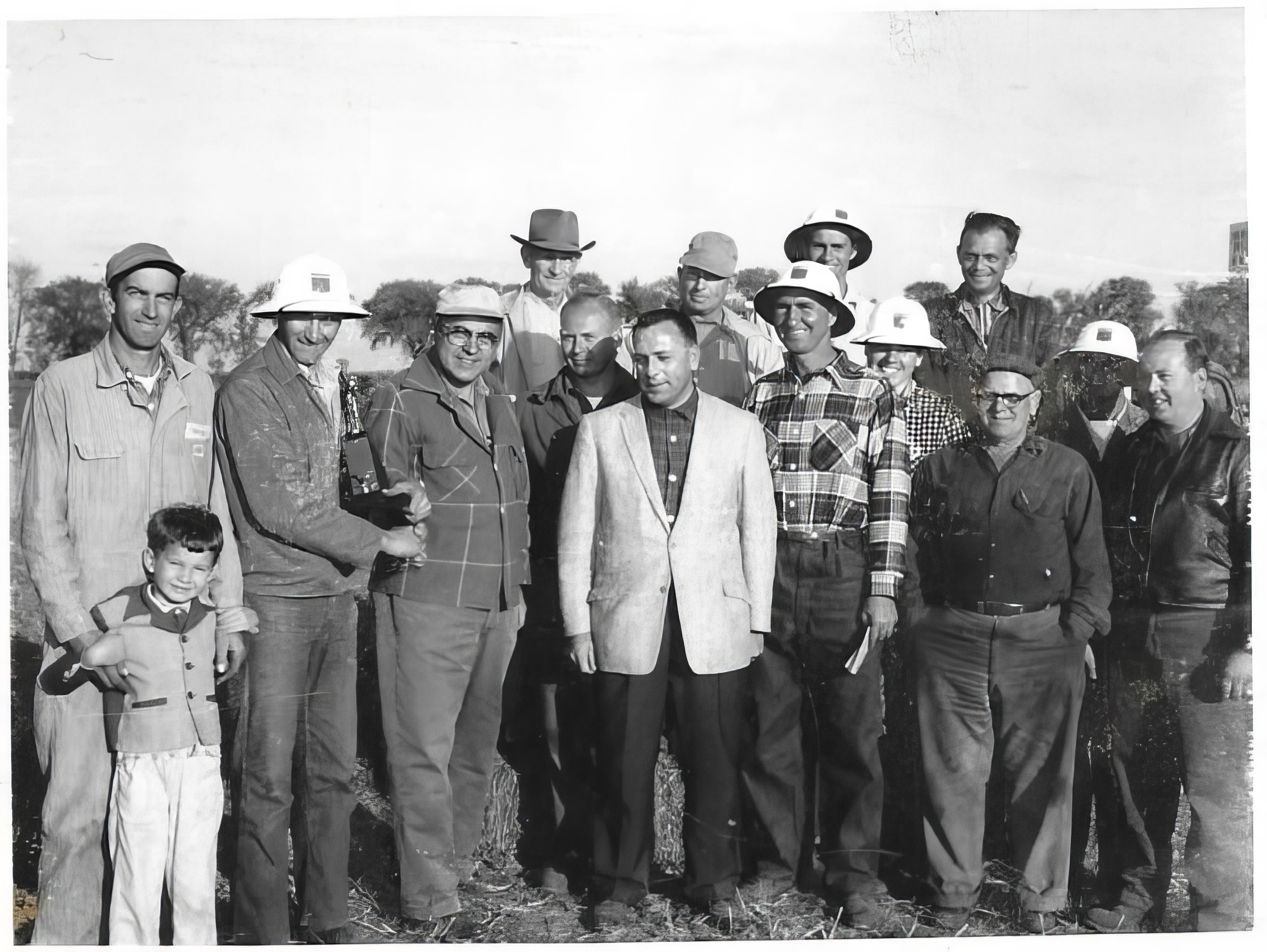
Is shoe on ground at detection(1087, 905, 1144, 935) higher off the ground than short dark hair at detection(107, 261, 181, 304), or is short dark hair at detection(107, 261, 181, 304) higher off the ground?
short dark hair at detection(107, 261, 181, 304)

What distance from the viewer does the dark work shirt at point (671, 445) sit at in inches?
177

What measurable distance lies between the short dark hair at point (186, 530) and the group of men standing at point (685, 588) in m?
0.05

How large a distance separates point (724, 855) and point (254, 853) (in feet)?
5.77

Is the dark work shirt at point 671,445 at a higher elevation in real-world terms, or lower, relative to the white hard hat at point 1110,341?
lower

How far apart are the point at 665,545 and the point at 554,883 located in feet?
4.98

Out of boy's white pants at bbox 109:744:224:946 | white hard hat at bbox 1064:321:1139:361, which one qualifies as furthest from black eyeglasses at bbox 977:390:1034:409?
boy's white pants at bbox 109:744:224:946

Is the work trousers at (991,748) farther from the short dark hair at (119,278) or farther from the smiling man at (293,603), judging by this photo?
the short dark hair at (119,278)

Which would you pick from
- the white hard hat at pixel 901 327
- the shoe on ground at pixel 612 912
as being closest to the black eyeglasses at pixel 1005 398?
the white hard hat at pixel 901 327

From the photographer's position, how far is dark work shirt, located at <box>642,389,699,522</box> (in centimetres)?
451

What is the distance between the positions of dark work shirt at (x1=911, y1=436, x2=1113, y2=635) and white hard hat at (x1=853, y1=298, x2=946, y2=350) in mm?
486

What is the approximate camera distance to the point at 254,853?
4.50 m

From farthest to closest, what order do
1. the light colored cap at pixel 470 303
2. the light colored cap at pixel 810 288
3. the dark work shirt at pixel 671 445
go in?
the light colored cap at pixel 810 288 < the light colored cap at pixel 470 303 < the dark work shirt at pixel 671 445

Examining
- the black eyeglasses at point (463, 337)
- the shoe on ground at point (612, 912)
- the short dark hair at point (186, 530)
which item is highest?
the black eyeglasses at point (463, 337)

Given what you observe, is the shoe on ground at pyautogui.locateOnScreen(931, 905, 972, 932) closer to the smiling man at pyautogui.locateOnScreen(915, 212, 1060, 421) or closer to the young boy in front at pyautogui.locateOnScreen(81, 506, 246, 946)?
the smiling man at pyautogui.locateOnScreen(915, 212, 1060, 421)
